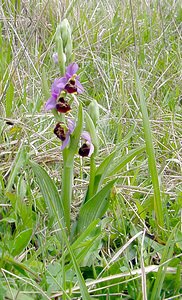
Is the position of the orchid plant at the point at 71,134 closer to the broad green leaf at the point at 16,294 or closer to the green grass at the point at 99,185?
the green grass at the point at 99,185

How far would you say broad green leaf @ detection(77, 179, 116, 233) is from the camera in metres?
1.02

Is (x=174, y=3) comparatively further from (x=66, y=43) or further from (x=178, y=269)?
(x=178, y=269)

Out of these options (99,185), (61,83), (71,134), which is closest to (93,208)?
(99,185)

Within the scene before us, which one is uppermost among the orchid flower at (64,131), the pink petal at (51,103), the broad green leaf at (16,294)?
the pink petal at (51,103)

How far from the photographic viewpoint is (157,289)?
874 millimetres

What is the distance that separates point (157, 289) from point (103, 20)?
6.68ft

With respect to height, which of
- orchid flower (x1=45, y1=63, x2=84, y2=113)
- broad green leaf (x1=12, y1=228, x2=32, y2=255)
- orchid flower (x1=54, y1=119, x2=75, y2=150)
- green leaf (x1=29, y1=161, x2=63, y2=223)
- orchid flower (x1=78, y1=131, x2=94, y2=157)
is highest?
orchid flower (x1=45, y1=63, x2=84, y2=113)

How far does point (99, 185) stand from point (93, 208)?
0.05 meters

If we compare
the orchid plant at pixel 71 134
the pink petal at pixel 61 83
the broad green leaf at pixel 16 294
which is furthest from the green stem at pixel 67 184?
the broad green leaf at pixel 16 294

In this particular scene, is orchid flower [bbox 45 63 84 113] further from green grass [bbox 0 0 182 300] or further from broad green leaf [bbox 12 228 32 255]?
broad green leaf [bbox 12 228 32 255]

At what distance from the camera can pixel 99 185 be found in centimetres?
107

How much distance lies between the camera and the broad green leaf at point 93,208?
1.02 m

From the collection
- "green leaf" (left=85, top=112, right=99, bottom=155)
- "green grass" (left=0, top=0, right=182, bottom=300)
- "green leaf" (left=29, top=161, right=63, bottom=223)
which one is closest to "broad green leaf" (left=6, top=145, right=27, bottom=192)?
"green grass" (left=0, top=0, right=182, bottom=300)

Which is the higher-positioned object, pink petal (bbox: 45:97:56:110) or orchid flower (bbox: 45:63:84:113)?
orchid flower (bbox: 45:63:84:113)
